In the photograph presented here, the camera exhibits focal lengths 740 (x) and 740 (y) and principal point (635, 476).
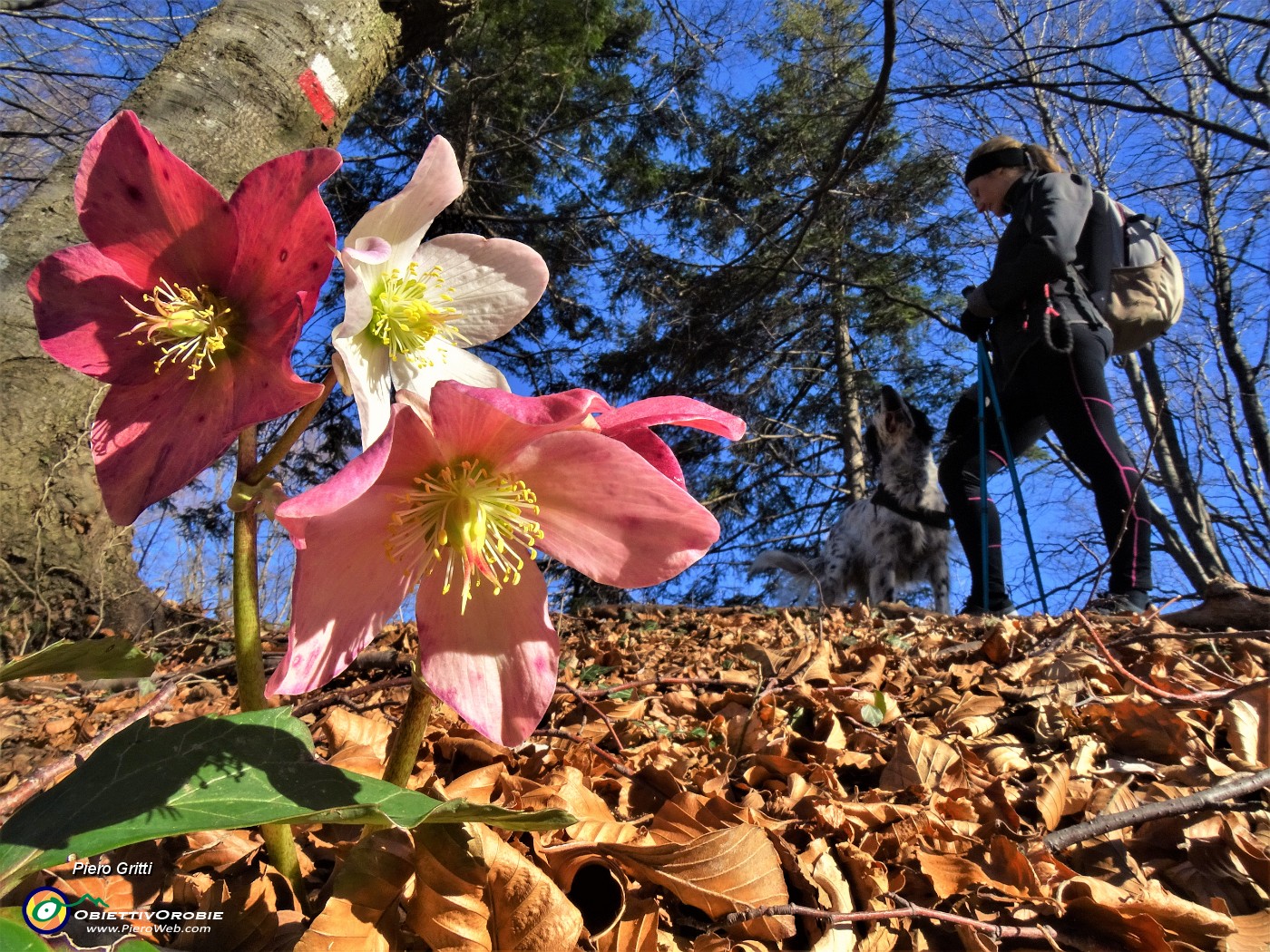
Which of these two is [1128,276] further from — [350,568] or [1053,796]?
[350,568]

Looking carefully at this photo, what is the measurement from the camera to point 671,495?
26.8 inches

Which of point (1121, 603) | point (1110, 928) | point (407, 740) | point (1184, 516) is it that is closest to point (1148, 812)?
point (1110, 928)

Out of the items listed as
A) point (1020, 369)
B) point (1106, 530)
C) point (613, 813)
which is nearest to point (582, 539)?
point (613, 813)

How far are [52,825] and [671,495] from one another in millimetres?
554

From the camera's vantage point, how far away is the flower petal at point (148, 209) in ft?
2.08

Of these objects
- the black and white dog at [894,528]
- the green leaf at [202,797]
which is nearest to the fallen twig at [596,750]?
the green leaf at [202,797]

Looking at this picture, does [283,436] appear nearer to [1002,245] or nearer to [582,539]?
[582,539]

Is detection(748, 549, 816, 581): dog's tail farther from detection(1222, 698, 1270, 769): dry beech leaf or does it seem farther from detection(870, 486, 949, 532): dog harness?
detection(1222, 698, 1270, 769): dry beech leaf

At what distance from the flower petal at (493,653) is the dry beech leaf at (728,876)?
31 centimetres

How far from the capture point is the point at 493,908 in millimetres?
757

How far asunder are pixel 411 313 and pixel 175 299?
22 centimetres

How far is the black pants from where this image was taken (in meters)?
3.62

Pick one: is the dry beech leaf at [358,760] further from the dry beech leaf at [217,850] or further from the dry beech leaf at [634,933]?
the dry beech leaf at [634,933]

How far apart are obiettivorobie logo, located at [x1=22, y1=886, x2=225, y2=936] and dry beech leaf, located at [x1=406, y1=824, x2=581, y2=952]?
221 mm
